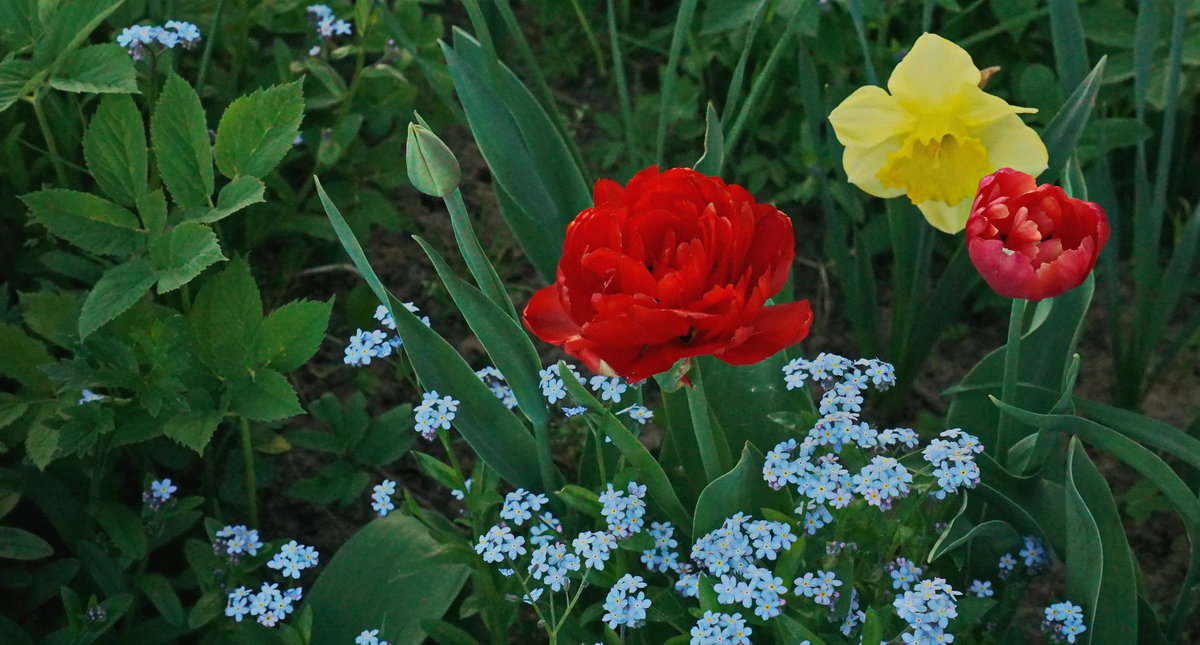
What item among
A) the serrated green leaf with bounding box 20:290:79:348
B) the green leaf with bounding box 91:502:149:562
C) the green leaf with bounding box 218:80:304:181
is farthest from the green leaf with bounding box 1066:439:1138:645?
the serrated green leaf with bounding box 20:290:79:348

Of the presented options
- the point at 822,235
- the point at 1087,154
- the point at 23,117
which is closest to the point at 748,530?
the point at 1087,154

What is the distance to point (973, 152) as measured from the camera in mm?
1279

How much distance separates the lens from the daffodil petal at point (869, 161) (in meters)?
1.30

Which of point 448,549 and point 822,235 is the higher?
point 448,549

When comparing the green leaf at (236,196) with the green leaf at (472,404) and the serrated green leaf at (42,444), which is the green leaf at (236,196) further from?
the serrated green leaf at (42,444)

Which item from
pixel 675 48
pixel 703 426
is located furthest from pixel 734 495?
pixel 675 48

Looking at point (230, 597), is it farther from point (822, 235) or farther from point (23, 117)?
point (822, 235)

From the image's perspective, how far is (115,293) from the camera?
4.31 ft

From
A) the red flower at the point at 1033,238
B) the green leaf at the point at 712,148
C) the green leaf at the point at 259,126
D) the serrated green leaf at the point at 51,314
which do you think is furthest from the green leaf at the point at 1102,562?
the serrated green leaf at the point at 51,314

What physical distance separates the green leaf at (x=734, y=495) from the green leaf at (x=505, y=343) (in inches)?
7.7

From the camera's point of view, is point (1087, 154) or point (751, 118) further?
point (751, 118)

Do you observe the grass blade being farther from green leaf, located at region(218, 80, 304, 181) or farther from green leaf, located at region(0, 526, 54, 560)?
green leaf, located at region(0, 526, 54, 560)

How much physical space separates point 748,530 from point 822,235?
98 centimetres

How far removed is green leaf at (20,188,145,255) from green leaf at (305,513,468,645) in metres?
0.44
